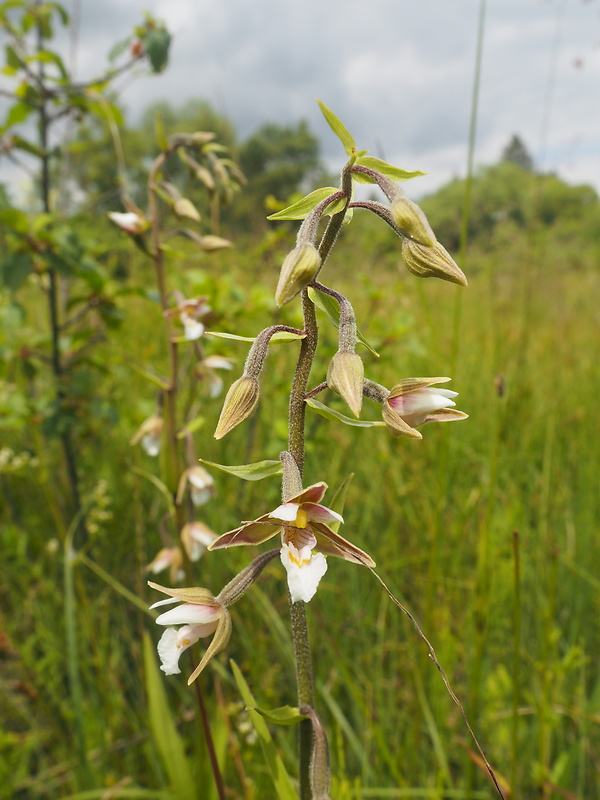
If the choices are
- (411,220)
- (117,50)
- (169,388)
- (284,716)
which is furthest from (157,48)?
(284,716)

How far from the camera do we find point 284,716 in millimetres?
812

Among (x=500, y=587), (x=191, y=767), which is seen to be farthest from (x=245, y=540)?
(x=500, y=587)

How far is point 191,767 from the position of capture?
142cm

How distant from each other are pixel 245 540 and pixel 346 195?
1.53 ft

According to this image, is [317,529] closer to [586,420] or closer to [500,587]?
[500,587]

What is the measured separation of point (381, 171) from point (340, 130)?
9 centimetres

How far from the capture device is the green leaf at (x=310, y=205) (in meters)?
0.80

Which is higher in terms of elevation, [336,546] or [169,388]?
[169,388]

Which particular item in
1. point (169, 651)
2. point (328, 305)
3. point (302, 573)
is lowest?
point (169, 651)

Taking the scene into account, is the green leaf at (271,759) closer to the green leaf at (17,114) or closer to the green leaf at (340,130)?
the green leaf at (340,130)

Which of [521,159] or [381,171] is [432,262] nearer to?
Result: [381,171]

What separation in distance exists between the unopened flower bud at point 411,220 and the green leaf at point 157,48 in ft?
4.50

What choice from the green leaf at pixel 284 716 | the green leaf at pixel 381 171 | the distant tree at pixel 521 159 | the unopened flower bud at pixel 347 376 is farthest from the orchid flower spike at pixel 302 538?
the distant tree at pixel 521 159

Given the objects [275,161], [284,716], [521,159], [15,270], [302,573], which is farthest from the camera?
[275,161]
